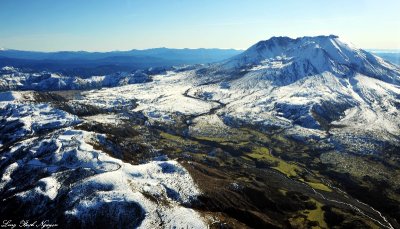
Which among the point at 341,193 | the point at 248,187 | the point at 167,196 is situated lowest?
the point at 341,193

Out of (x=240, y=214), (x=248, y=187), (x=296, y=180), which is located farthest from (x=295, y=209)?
(x=296, y=180)

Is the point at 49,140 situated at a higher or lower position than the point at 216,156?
higher

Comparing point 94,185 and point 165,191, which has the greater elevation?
point 94,185

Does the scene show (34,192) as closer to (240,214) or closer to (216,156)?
(240,214)

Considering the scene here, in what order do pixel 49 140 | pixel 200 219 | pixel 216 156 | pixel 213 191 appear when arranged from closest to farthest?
pixel 200 219
pixel 213 191
pixel 49 140
pixel 216 156

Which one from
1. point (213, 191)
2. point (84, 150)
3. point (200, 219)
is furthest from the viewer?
point (84, 150)

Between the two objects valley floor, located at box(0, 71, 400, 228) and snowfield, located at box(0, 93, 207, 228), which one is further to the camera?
valley floor, located at box(0, 71, 400, 228)

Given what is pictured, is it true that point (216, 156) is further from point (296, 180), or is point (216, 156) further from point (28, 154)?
point (28, 154)

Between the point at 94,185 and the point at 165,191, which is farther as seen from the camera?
the point at 165,191

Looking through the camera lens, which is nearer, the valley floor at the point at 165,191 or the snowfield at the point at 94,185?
the snowfield at the point at 94,185

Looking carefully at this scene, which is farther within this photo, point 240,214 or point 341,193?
point 341,193
